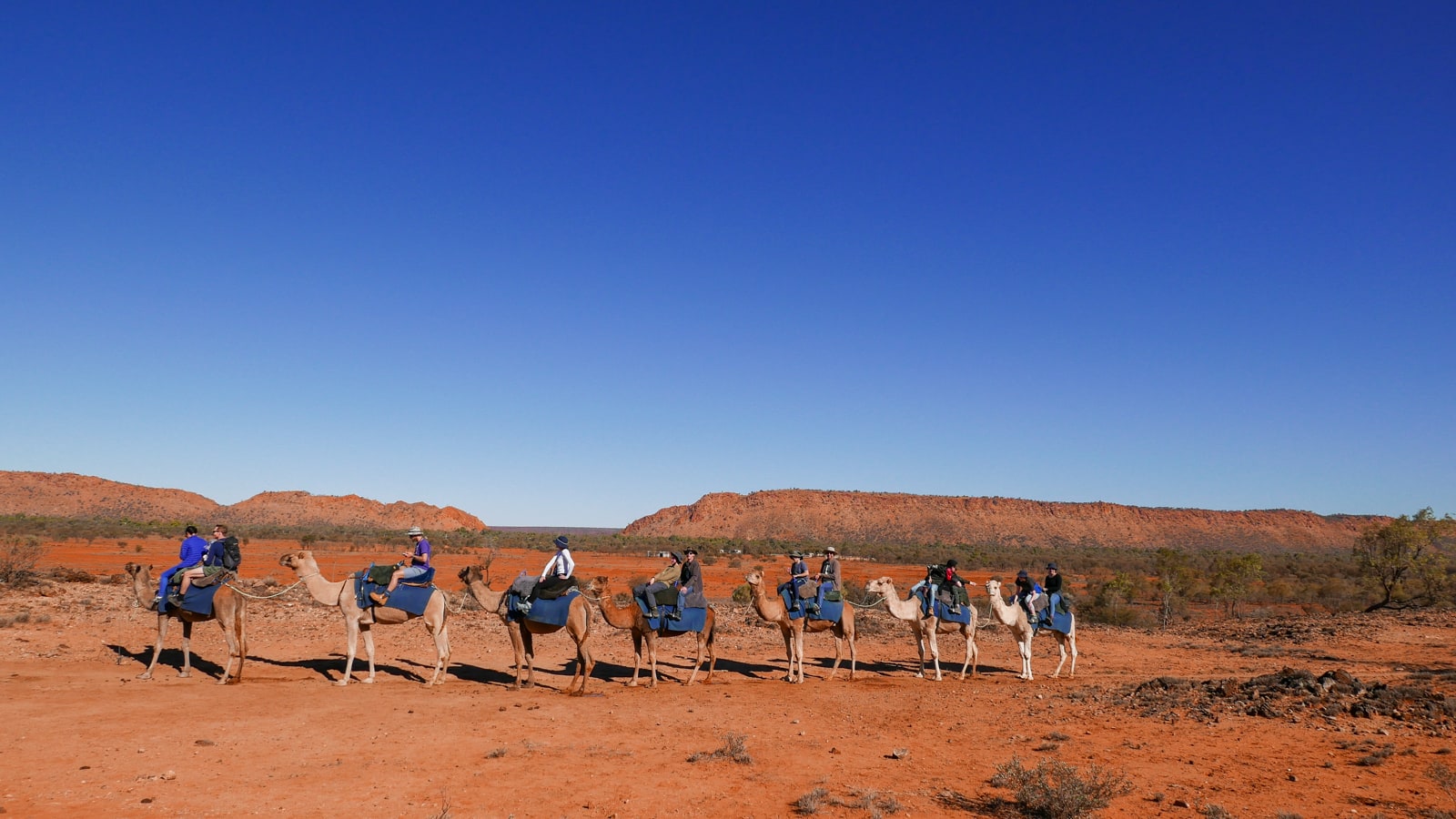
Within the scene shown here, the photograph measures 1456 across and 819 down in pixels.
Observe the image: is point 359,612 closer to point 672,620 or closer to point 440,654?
point 440,654

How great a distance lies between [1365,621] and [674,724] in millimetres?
25194

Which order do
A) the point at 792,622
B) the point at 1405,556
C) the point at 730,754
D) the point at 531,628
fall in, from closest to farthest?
the point at 730,754, the point at 531,628, the point at 792,622, the point at 1405,556

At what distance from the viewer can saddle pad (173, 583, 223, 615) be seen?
1374 cm

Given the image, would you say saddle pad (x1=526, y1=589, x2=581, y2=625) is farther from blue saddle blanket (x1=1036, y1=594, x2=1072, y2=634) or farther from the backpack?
blue saddle blanket (x1=1036, y1=594, x2=1072, y2=634)

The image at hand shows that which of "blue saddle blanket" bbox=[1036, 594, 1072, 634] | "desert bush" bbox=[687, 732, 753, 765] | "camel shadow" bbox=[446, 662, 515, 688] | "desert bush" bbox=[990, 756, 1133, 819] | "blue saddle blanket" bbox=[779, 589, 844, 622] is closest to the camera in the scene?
"desert bush" bbox=[990, 756, 1133, 819]

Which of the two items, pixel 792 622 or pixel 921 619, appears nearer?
pixel 792 622

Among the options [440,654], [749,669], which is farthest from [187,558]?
[749,669]

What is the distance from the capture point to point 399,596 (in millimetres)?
14023

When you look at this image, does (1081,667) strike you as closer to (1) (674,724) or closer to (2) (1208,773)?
(2) (1208,773)

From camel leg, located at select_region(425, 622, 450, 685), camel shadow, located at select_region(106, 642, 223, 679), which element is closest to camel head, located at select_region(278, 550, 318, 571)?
camel shadow, located at select_region(106, 642, 223, 679)

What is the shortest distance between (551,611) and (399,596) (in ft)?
8.94

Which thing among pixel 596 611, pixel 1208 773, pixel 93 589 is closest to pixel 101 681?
pixel 596 611

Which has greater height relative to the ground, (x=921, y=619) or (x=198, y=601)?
(x=198, y=601)

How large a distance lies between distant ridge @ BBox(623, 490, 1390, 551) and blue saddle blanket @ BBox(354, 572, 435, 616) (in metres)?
111
